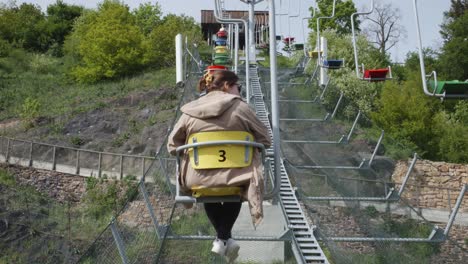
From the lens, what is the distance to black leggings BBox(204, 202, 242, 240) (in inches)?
203

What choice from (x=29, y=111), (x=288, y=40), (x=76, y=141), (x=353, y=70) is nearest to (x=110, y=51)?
(x=29, y=111)

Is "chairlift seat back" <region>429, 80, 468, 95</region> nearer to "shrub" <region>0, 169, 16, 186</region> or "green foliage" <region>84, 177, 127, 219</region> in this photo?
"green foliage" <region>84, 177, 127, 219</region>

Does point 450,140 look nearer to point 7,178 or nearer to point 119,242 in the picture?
point 7,178

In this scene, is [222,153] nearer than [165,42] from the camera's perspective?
Yes

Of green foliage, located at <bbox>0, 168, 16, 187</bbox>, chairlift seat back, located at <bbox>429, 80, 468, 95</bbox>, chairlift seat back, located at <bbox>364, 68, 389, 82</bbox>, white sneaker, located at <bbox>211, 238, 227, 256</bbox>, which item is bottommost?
green foliage, located at <bbox>0, 168, 16, 187</bbox>

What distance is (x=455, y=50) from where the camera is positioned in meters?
39.8

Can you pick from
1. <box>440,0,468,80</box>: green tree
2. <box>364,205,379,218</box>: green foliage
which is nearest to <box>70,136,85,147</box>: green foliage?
<box>440,0,468,80</box>: green tree

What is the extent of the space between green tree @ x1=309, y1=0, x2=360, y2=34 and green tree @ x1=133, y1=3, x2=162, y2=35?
1382cm

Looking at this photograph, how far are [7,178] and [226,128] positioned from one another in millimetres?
27106

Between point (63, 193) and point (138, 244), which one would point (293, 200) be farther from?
point (63, 193)

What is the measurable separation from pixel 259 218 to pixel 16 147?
2934 centimetres

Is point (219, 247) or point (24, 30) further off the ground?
point (24, 30)

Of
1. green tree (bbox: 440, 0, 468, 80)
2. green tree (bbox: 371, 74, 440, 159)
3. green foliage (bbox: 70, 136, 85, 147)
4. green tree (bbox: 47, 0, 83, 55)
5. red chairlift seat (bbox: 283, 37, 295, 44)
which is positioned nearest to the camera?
red chairlift seat (bbox: 283, 37, 295, 44)

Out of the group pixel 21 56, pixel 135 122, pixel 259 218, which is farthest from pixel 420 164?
pixel 21 56
